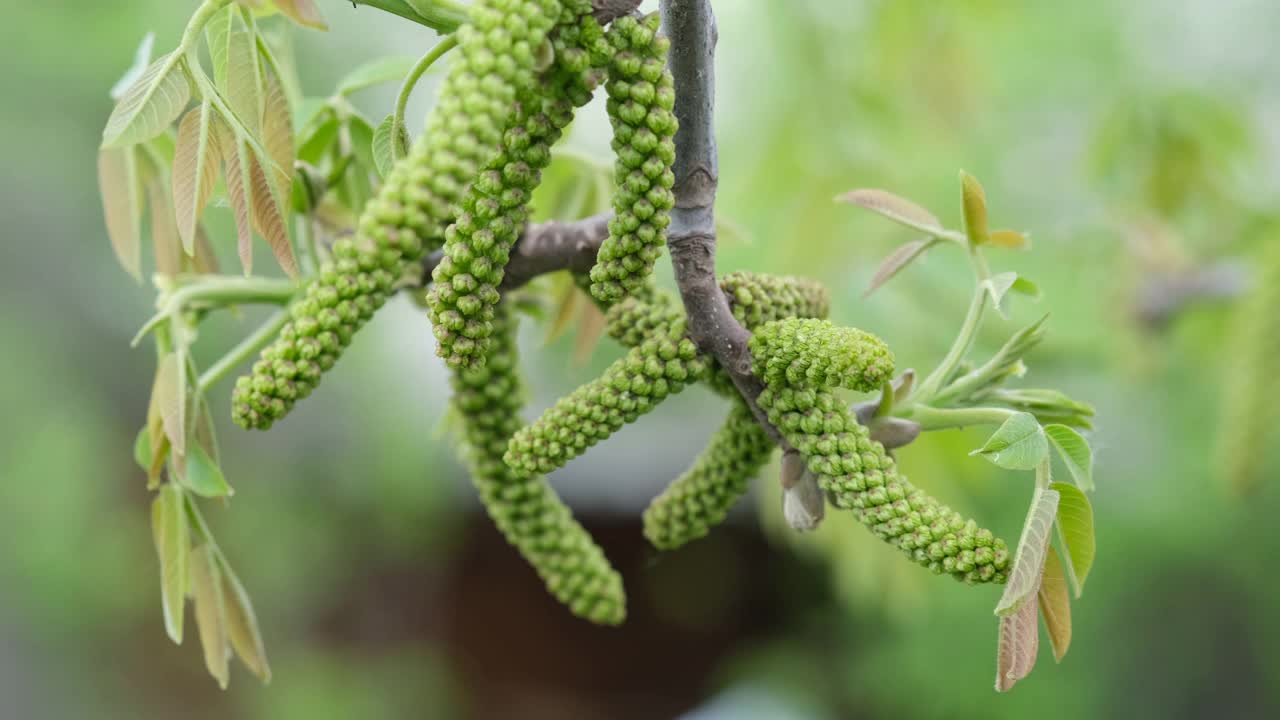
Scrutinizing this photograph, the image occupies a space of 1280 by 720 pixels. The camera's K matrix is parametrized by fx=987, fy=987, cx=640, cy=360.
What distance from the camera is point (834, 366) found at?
0.60 meters

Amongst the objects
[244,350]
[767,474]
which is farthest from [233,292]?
[767,474]

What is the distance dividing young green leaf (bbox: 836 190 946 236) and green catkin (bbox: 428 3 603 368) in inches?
12.7

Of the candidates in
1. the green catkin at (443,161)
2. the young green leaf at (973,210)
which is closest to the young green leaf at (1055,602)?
the young green leaf at (973,210)

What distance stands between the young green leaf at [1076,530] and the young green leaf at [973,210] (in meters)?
0.21

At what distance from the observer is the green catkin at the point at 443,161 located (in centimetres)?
47

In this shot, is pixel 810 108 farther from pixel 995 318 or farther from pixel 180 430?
pixel 180 430

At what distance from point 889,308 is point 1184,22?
2.68m

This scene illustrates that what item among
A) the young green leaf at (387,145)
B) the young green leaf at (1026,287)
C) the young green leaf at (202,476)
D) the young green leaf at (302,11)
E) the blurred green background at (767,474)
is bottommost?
the blurred green background at (767,474)

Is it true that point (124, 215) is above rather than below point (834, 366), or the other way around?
above

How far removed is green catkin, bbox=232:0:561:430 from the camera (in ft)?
1.54

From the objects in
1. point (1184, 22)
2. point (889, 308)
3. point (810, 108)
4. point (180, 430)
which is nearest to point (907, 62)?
point (810, 108)

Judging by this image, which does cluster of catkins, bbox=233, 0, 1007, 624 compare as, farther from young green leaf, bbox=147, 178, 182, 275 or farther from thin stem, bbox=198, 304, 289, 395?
young green leaf, bbox=147, 178, 182, 275

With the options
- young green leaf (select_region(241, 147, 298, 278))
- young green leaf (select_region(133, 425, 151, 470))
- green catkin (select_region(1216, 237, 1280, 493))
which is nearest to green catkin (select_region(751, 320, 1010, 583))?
young green leaf (select_region(241, 147, 298, 278))

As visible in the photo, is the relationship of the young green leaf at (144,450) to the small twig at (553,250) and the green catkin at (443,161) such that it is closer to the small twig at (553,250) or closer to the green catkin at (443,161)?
the small twig at (553,250)
